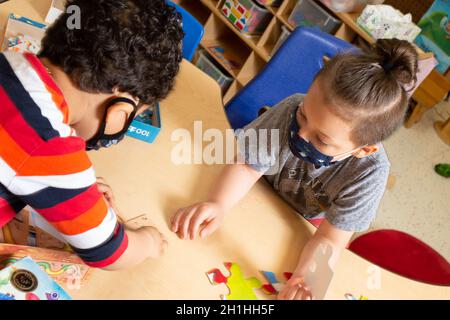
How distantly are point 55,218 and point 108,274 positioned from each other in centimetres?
22

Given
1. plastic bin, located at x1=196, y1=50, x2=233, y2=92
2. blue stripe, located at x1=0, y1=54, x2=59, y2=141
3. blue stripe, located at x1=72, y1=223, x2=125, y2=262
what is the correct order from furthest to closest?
plastic bin, located at x1=196, y1=50, x2=233, y2=92
blue stripe, located at x1=72, y1=223, x2=125, y2=262
blue stripe, located at x1=0, y1=54, x2=59, y2=141

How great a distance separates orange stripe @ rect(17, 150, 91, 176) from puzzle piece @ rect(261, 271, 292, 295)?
19.7 inches

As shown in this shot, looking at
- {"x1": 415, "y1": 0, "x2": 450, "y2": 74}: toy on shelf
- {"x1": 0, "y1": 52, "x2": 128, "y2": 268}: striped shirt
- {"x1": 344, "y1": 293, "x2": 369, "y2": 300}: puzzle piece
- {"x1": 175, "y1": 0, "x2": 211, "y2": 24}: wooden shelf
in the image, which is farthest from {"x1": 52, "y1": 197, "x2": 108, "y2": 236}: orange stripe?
{"x1": 175, "y1": 0, "x2": 211, "y2": 24}: wooden shelf

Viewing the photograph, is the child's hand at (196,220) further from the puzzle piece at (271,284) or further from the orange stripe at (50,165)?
the orange stripe at (50,165)

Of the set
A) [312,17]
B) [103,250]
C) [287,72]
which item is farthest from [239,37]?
[103,250]

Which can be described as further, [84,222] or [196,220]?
[196,220]

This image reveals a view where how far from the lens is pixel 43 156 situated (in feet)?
1.96

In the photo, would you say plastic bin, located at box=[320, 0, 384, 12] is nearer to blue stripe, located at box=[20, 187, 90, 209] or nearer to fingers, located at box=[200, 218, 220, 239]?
fingers, located at box=[200, 218, 220, 239]

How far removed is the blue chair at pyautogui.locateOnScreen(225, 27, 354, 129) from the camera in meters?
1.30

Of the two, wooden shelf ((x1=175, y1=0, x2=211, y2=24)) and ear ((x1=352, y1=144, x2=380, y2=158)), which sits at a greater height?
ear ((x1=352, y1=144, x2=380, y2=158))

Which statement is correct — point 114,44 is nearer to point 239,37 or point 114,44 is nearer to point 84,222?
point 84,222

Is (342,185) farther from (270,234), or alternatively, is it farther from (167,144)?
(167,144)

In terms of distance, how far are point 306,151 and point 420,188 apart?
5.57ft
